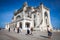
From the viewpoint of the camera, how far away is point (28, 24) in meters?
9.59

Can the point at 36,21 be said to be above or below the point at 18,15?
below

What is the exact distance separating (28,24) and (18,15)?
2.48m

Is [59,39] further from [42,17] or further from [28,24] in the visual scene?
[42,17]

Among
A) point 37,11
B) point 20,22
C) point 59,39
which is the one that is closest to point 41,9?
point 37,11

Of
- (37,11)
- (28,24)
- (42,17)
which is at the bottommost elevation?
(28,24)

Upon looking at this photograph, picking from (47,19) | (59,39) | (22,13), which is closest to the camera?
(59,39)

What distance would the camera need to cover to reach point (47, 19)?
1134 centimetres

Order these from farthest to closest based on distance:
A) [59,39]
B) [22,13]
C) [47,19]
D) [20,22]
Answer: [47,19]
[22,13]
[20,22]
[59,39]

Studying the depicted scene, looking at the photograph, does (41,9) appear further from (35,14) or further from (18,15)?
(18,15)

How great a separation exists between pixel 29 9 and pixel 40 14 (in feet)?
5.12

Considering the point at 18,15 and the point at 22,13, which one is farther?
the point at 18,15

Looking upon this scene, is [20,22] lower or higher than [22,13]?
lower

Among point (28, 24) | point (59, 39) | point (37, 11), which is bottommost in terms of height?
point (59, 39)

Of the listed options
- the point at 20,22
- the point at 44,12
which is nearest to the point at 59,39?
the point at 20,22
